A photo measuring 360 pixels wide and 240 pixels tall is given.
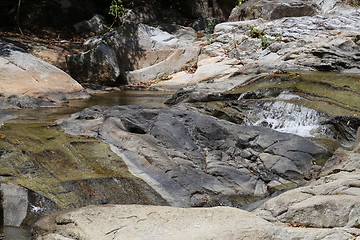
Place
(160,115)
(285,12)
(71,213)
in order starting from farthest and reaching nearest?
(285,12)
(160,115)
(71,213)

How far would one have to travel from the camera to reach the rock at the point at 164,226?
3.60 meters

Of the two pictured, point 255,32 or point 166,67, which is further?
point 255,32

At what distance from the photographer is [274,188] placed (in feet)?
22.0

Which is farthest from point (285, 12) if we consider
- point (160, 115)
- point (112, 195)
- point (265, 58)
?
point (112, 195)

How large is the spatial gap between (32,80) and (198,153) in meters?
6.14

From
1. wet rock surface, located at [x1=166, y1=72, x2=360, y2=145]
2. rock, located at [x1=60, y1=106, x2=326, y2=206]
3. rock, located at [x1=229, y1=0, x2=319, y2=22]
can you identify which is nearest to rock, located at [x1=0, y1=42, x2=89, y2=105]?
wet rock surface, located at [x1=166, y1=72, x2=360, y2=145]

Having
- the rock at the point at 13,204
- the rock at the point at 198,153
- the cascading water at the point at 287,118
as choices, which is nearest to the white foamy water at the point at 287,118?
the cascading water at the point at 287,118

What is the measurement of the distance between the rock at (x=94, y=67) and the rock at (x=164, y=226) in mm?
10938

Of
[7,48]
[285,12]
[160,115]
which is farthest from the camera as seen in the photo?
[285,12]

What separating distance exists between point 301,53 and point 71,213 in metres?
10.7

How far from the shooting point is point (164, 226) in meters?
3.87

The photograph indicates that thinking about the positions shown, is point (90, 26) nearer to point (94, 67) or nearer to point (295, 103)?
point (94, 67)

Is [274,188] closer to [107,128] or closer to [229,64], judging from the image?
[107,128]

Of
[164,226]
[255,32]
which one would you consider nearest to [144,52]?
[255,32]
